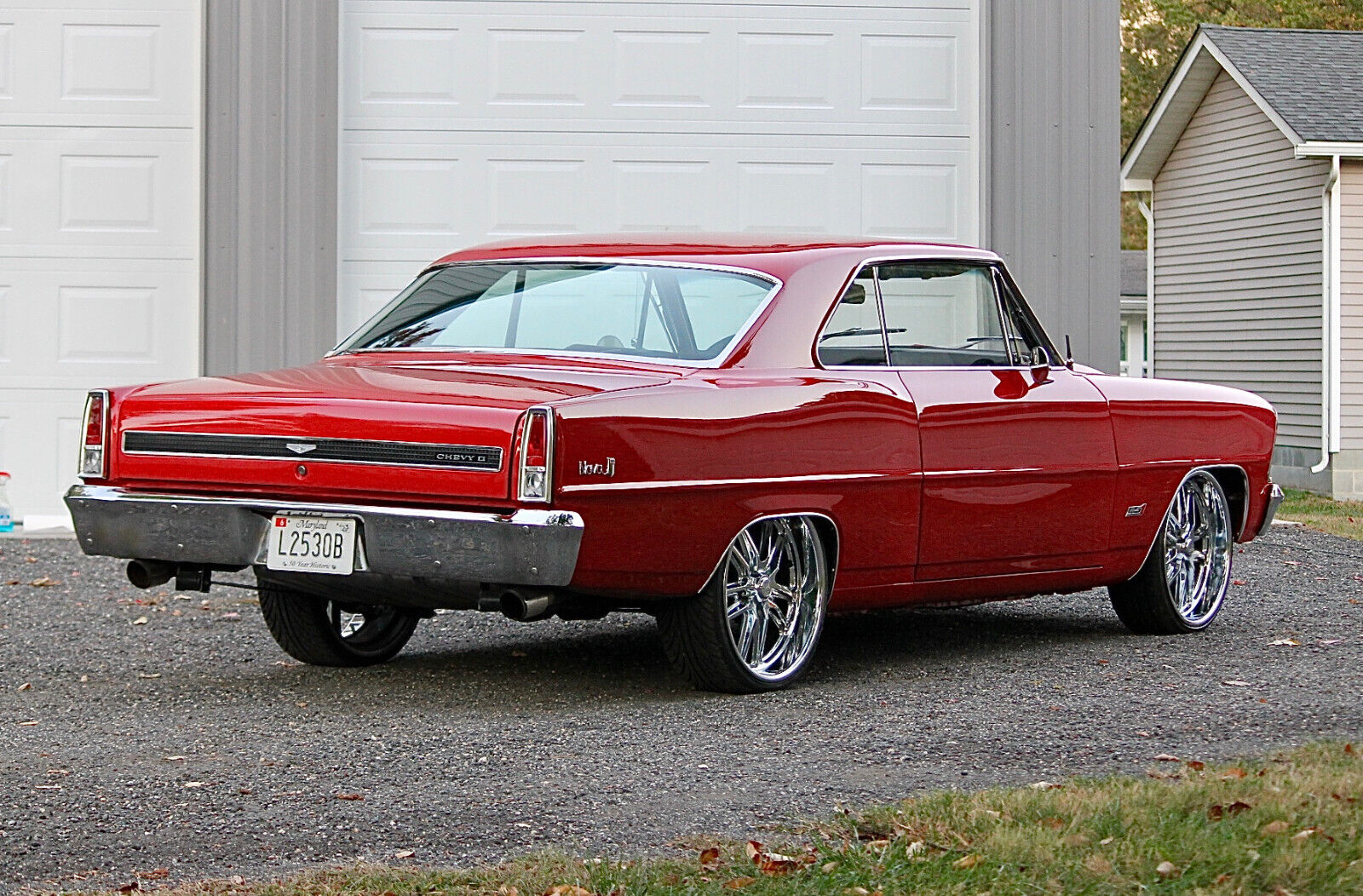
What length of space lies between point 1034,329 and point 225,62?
21.0ft

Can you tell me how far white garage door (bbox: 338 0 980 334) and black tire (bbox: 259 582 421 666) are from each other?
5108mm

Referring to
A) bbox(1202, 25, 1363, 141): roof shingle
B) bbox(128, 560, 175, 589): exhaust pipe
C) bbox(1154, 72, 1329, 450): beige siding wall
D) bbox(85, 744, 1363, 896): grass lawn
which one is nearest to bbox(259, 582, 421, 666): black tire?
bbox(128, 560, 175, 589): exhaust pipe

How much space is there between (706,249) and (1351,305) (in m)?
14.5

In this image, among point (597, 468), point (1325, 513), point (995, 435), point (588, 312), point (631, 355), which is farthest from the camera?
point (1325, 513)

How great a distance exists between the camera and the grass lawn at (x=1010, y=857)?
12.6 feet

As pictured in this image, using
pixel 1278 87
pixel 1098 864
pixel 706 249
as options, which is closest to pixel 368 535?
pixel 706 249

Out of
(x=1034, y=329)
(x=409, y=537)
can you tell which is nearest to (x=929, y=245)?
(x=1034, y=329)

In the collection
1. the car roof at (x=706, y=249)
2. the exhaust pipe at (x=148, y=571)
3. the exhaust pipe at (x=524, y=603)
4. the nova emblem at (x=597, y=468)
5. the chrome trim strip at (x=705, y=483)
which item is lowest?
the exhaust pipe at (x=524, y=603)

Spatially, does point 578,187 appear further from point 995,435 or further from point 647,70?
point 995,435

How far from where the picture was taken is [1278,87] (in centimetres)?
2083

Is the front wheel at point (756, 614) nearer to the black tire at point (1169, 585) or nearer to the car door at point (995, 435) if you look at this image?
the car door at point (995, 435)

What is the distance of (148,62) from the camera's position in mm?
12227

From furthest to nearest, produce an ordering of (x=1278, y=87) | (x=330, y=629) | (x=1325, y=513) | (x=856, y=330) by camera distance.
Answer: (x=1278, y=87) < (x=1325, y=513) < (x=330, y=629) < (x=856, y=330)

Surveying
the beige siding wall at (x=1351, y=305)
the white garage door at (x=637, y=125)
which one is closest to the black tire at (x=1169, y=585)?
the white garage door at (x=637, y=125)
